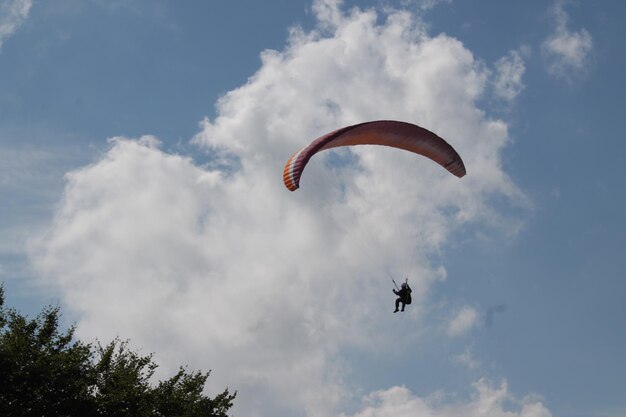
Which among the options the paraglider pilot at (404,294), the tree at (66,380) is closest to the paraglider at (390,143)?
the paraglider pilot at (404,294)

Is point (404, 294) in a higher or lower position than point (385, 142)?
lower

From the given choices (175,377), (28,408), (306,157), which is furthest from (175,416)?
(306,157)

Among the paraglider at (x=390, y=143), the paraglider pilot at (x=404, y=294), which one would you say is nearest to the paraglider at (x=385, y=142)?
the paraglider at (x=390, y=143)

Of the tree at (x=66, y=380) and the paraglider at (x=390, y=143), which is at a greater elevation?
the paraglider at (x=390, y=143)

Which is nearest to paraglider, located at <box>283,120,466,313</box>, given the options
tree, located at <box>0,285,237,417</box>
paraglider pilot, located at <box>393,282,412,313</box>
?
paraglider pilot, located at <box>393,282,412,313</box>

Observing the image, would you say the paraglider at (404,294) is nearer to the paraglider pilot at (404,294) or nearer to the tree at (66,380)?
the paraglider pilot at (404,294)

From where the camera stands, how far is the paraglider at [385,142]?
2342 cm

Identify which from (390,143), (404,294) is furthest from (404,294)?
(390,143)

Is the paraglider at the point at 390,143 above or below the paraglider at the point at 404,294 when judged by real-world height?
above

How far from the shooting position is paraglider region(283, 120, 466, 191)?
23425 millimetres

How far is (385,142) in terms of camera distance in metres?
27.0

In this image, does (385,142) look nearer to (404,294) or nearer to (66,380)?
(404,294)

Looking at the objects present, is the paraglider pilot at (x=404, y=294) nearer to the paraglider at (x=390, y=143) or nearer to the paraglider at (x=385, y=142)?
the paraglider at (x=390, y=143)

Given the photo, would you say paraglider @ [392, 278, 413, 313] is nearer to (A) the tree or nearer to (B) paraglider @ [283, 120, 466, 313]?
(B) paraglider @ [283, 120, 466, 313]
